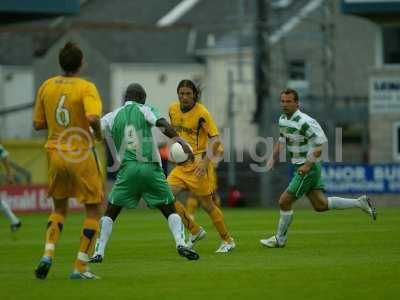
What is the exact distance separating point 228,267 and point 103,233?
177 cm

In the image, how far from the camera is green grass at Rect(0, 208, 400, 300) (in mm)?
12188

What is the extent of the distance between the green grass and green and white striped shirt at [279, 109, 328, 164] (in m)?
1.36

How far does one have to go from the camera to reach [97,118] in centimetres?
1316

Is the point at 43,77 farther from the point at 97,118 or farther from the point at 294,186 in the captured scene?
the point at 97,118

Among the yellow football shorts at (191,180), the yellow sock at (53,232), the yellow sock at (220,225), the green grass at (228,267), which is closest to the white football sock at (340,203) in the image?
the green grass at (228,267)

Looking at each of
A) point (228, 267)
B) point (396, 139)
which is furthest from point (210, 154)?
point (396, 139)

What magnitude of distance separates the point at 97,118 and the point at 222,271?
7.83 feet

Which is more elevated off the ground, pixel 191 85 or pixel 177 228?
pixel 191 85

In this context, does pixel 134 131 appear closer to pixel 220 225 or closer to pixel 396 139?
pixel 220 225

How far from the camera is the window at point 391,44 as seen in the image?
42.1 metres

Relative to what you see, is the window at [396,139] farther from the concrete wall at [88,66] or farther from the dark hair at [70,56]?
the dark hair at [70,56]

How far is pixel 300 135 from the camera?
18266mm

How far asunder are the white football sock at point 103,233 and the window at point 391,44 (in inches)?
1073

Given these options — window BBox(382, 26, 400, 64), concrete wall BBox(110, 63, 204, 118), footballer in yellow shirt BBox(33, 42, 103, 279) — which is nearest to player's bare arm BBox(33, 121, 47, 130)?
footballer in yellow shirt BBox(33, 42, 103, 279)
